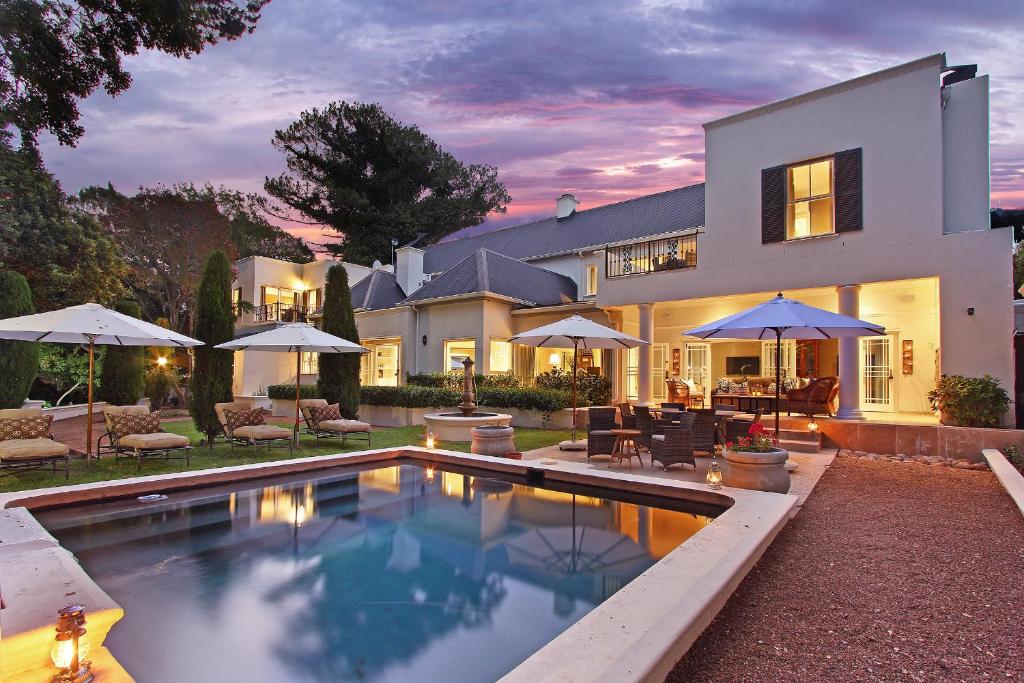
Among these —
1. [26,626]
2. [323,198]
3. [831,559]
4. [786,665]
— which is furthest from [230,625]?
[323,198]

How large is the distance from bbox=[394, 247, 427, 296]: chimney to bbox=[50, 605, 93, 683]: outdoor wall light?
867 inches

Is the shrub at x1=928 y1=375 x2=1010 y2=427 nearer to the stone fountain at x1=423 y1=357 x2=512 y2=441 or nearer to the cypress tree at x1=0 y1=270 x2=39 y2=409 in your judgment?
the stone fountain at x1=423 y1=357 x2=512 y2=441

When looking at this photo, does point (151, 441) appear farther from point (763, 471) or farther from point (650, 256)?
point (650, 256)

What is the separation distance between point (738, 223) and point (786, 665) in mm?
11779

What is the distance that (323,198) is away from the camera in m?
35.2

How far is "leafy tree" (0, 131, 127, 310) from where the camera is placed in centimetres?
1571

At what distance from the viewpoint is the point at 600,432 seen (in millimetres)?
9609

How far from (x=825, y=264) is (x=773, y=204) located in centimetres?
185

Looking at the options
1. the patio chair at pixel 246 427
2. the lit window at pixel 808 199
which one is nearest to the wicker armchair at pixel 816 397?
the lit window at pixel 808 199

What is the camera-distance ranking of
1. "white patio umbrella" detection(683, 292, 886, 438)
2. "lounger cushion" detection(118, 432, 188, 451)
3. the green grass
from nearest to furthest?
the green grass
"lounger cushion" detection(118, 432, 188, 451)
"white patio umbrella" detection(683, 292, 886, 438)

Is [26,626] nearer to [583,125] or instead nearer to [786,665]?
[786,665]

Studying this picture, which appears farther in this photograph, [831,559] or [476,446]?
[476,446]

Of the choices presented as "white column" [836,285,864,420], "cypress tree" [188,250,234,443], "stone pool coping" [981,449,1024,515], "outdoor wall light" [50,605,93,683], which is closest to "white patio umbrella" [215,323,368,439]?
"cypress tree" [188,250,234,443]

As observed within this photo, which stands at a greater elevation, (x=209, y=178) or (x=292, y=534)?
(x=209, y=178)
